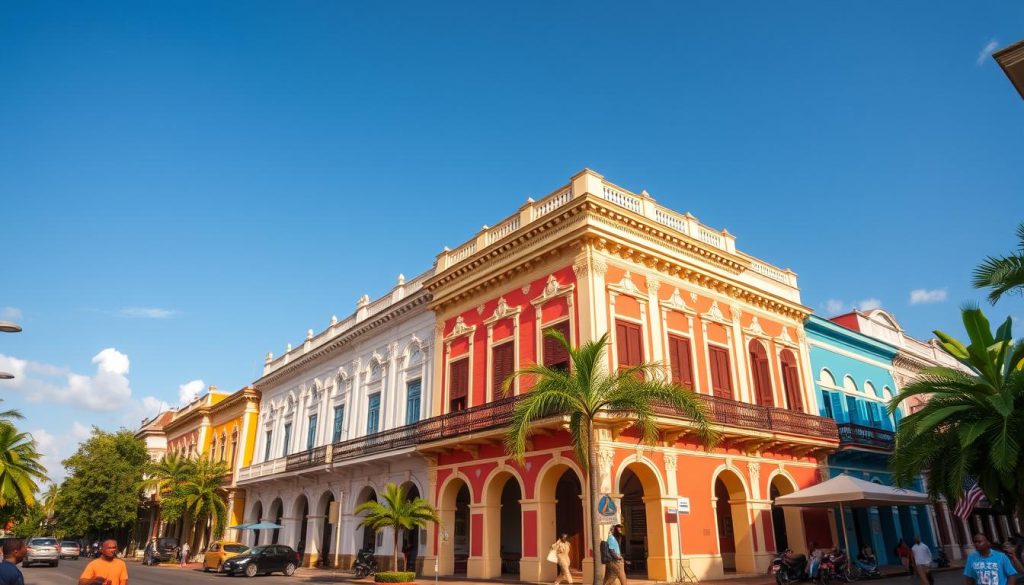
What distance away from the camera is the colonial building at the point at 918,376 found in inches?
1062

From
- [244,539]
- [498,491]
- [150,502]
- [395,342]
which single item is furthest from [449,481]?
[150,502]

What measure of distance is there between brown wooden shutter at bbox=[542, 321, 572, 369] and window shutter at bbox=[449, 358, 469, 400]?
3699 millimetres

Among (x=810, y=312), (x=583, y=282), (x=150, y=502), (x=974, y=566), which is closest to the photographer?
(x=974, y=566)

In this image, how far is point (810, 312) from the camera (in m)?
25.7

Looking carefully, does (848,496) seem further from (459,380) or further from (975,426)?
(459,380)

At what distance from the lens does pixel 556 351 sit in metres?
19.0

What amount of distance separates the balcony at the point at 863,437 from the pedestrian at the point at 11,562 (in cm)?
2345

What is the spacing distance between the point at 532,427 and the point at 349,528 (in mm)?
12708

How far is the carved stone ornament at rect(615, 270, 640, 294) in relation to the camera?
19.2 meters

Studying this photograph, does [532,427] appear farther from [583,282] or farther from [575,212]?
[575,212]

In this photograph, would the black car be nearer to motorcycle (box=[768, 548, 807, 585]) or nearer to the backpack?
the backpack

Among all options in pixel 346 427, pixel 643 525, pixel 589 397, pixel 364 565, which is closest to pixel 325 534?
pixel 346 427

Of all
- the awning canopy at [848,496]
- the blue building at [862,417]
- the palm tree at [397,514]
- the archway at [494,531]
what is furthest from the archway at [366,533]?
the blue building at [862,417]

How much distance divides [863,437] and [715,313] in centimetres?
776
